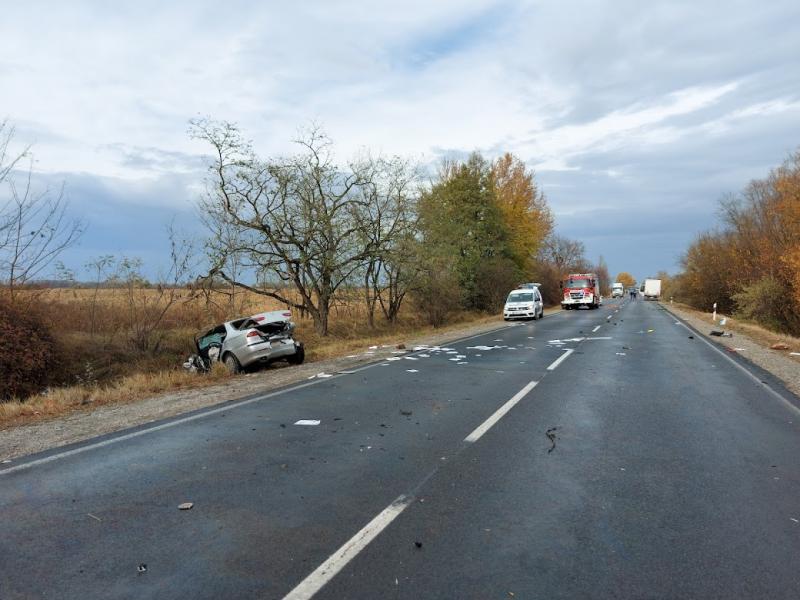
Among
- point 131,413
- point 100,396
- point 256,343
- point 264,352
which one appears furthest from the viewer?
point 264,352

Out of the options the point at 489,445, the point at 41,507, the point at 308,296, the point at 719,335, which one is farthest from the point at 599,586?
the point at 308,296

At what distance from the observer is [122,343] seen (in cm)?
1811

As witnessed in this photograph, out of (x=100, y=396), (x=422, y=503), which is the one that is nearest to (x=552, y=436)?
(x=422, y=503)

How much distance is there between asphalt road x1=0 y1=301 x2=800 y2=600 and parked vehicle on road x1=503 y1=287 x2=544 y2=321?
2199cm

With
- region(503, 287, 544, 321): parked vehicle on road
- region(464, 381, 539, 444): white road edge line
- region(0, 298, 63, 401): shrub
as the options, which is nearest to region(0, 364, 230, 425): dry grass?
region(0, 298, 63, 401): shrub

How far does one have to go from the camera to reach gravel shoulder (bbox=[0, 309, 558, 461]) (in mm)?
6850

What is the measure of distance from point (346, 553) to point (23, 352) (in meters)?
13.6

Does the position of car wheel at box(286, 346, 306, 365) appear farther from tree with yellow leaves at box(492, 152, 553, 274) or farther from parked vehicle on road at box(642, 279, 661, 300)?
parked vehicle on road at box(642, 279, 661, 300)

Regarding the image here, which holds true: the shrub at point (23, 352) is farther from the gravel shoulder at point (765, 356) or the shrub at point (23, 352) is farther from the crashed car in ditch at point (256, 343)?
the gravel shoulder at point (765, 356)

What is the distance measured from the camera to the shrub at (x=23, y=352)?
13.3 metres

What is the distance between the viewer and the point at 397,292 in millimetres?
31234

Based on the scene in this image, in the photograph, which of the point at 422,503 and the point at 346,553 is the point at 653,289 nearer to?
the point at 422,503

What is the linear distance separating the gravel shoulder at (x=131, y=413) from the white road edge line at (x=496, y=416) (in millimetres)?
4468

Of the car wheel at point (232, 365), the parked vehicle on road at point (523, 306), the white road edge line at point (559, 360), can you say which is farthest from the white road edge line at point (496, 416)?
the parked vehicle on road at point (523, 306)
